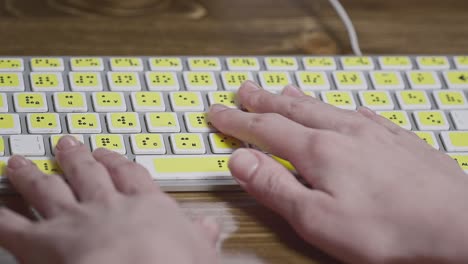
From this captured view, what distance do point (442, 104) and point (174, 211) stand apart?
31 cm

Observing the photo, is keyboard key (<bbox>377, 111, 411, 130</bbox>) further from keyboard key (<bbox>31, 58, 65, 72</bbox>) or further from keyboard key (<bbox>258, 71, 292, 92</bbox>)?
keyboard key (<bbox>31, 58, 65, 72</bbox>)

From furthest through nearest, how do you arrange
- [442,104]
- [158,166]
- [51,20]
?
[51,20] → [442,104] → [158,166]

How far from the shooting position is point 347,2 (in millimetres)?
945

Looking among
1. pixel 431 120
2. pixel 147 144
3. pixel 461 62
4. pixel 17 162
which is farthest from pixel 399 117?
pixel 17 162

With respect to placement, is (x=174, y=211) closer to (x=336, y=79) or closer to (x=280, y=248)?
(x=280, y=248)

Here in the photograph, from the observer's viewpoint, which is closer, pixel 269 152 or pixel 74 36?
pixel 269 152

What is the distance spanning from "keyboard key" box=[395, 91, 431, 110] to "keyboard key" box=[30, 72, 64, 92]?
319mm

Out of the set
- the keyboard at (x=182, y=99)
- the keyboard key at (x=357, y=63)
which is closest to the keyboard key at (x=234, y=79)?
the keyboard at (x=182, y=99)

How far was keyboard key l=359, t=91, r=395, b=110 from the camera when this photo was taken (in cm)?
Answer: 74

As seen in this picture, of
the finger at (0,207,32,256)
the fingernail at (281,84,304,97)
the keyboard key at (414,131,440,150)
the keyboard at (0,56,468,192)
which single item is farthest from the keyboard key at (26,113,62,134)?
the keyboard key at (414,131,440,150)

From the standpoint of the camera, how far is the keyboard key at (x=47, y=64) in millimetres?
725

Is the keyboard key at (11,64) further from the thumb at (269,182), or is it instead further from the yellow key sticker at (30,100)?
the thumb at (269,182)

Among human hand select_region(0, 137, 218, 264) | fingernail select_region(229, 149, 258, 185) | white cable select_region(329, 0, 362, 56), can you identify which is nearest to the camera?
human hand select_region(0, 137, 218, 264)

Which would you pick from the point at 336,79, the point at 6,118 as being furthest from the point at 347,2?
the point at 6,118
